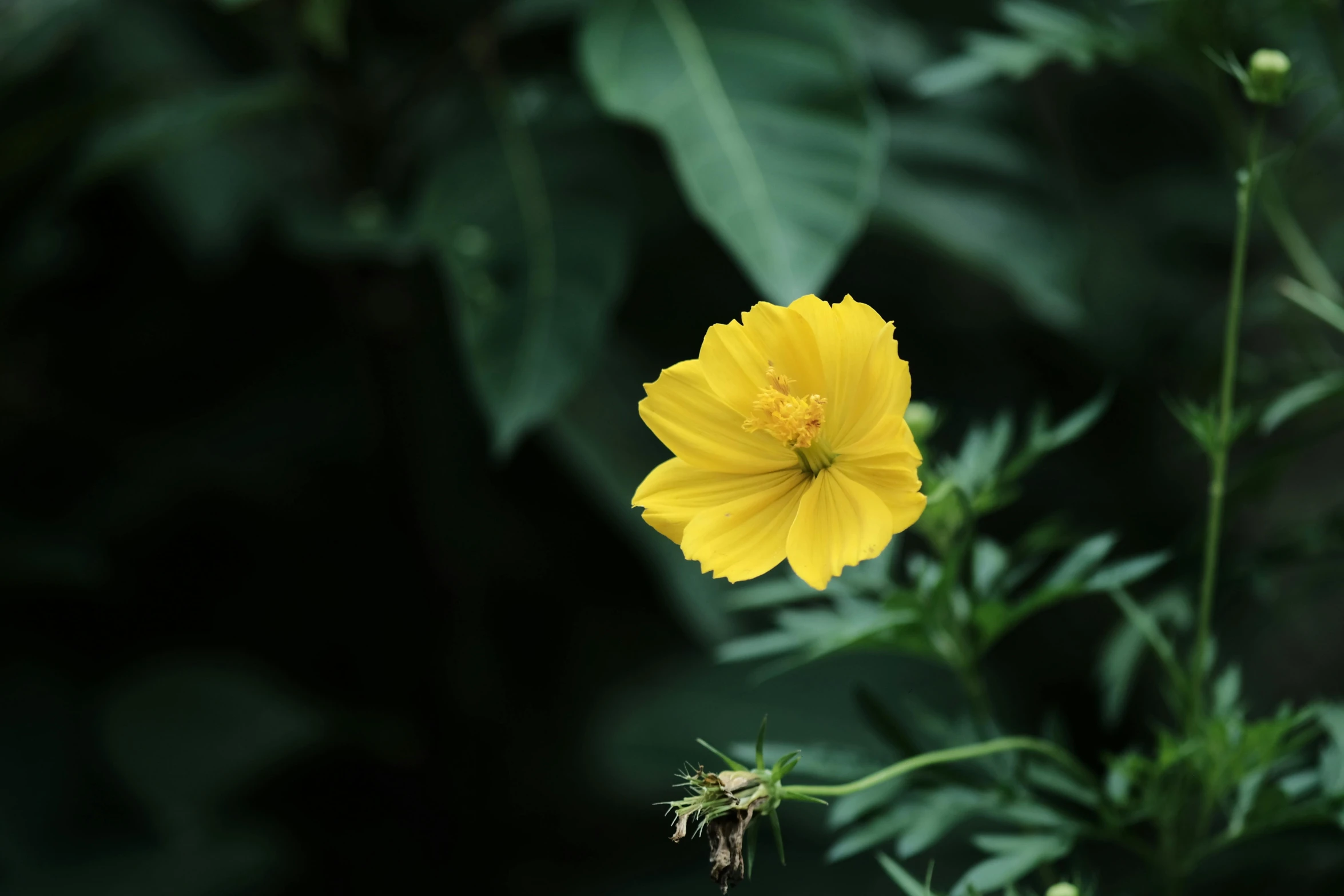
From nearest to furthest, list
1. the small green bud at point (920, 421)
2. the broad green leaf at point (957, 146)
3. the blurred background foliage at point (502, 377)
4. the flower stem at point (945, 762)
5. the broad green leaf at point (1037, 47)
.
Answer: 1. the flower stem at point (945, 762)
2. the small green bud at point (920, 421)
3. the broad green leaf at point (1037, 47)
4. the blurred background foliage at point (502, 377)
5. the broad green leaf at point (957, 146)

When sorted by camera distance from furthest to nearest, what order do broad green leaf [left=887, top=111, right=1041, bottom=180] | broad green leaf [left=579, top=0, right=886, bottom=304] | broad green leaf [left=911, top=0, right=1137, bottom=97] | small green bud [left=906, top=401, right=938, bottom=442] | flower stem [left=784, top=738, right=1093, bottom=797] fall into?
broad green leaf [left=887, top=111, right=1041, bottom=180]
broad green leaf [left=579, top=0, right=886, bottom=304]
broad green leaf [left=911, top=0, right=1137, bottom=97]
small green bud [left=906, top=401, right=938, bottom=442]
flower stem [left=784, top=738, right=1093, bottom=797]

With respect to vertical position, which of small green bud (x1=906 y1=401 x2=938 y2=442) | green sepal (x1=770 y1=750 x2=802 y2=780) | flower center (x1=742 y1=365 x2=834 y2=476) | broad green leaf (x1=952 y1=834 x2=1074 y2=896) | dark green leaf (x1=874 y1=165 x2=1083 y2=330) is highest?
dark green leaf (x1=874 y1=165 x2=1083 y2=330)

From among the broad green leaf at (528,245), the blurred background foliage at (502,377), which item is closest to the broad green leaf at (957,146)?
the blurred background foliage at (502,377)

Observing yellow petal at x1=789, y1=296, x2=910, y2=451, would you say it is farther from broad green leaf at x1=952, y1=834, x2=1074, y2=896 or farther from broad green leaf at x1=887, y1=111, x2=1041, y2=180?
broad green leaf at x1=887, y1=111, x2=1041, y2=180

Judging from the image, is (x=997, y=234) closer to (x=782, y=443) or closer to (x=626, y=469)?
(x=626, y=469)

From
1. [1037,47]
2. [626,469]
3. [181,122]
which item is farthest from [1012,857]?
[181,122]

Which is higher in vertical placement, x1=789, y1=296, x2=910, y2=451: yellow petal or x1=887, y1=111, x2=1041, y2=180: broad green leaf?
x1=887, y1=111, x2=1041, y2=180: broad green leaf

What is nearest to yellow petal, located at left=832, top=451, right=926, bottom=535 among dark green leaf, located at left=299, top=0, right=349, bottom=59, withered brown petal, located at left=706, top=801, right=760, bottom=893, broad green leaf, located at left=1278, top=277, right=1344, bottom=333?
withered brown petal, located at left=706, top=801, right=760, bottom=893

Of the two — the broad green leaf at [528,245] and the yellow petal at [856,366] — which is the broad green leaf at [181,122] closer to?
the broad green leaf at [528,245]
